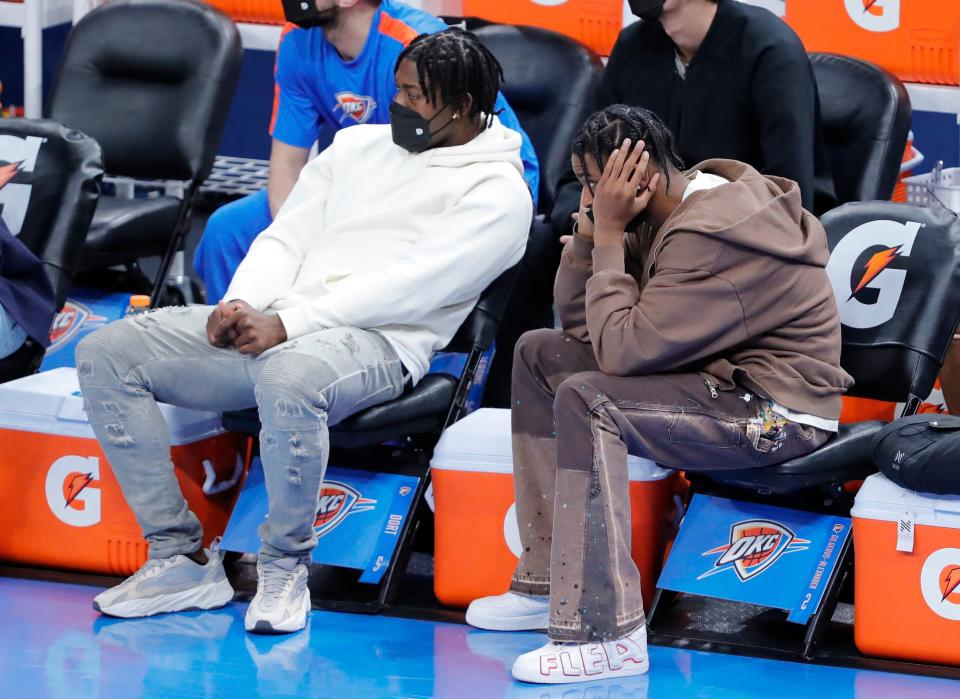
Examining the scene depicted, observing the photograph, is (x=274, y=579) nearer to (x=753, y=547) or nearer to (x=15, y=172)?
(x=753, y=547)

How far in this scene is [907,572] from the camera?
293 centimetres

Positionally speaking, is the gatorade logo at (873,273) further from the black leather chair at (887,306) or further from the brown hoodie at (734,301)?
the brown hoodie at (734,301)

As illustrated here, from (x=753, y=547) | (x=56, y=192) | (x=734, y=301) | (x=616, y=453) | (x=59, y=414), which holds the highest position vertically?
(x=734, y=301)

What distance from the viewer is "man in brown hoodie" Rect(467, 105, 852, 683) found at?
9.15 feet

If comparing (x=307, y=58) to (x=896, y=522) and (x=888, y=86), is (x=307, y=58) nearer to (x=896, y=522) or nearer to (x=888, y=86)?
(x=888, y=86)

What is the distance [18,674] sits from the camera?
2.83 meters

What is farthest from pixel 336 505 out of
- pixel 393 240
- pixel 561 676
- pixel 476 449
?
pixel 561 676

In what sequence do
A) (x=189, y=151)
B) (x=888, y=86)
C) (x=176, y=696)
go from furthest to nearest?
1. (x=189, y=151)
2. (x=888, y=86)
3. (x=176, y=696)

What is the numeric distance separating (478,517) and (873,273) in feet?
3.28

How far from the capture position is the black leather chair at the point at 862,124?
3760 mm

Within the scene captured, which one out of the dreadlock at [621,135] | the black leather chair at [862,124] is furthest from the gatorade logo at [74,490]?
the black leather chair at [862,124]

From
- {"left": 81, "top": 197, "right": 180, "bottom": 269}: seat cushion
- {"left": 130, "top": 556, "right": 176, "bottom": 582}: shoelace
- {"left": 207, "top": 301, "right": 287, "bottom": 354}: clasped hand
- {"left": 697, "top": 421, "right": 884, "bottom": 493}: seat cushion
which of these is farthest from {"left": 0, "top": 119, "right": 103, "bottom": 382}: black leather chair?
{"left": 697, "top": 421, "right": 884, "bottom": 493}: seat cushion

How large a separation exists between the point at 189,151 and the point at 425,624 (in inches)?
73.8

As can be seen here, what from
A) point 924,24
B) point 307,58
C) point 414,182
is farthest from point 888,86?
point 307,58
